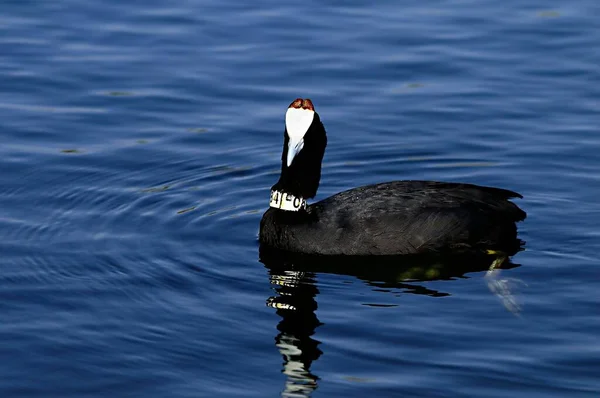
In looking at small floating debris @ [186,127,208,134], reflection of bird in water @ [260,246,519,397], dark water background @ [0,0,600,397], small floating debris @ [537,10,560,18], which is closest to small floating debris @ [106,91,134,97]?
dark water background @ [0,0,600,397]

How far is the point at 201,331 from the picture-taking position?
26.2ft

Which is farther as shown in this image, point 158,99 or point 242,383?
point 158,99

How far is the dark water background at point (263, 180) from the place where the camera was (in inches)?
298

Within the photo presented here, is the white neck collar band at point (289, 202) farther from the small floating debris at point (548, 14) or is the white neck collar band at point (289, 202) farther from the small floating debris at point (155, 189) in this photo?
the small floating debris at point (548, 14)

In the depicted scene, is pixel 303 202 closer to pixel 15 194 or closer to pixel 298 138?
pixel 298 138

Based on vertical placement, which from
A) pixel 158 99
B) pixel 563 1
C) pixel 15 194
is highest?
pixel 563 1

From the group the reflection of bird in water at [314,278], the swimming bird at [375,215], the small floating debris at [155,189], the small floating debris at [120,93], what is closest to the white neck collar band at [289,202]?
the swimming bird at [375,215]

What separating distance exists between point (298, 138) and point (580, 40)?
579cm

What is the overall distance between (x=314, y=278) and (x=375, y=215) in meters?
0.76

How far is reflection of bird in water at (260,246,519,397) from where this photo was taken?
793 cm

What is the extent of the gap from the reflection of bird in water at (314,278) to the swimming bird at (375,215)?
0.36 ft

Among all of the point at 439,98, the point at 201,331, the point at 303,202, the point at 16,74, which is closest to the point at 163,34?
the point at 16,74

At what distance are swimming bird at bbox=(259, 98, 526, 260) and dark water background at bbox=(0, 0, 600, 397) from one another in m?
0.32

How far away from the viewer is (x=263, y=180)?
438 inches
